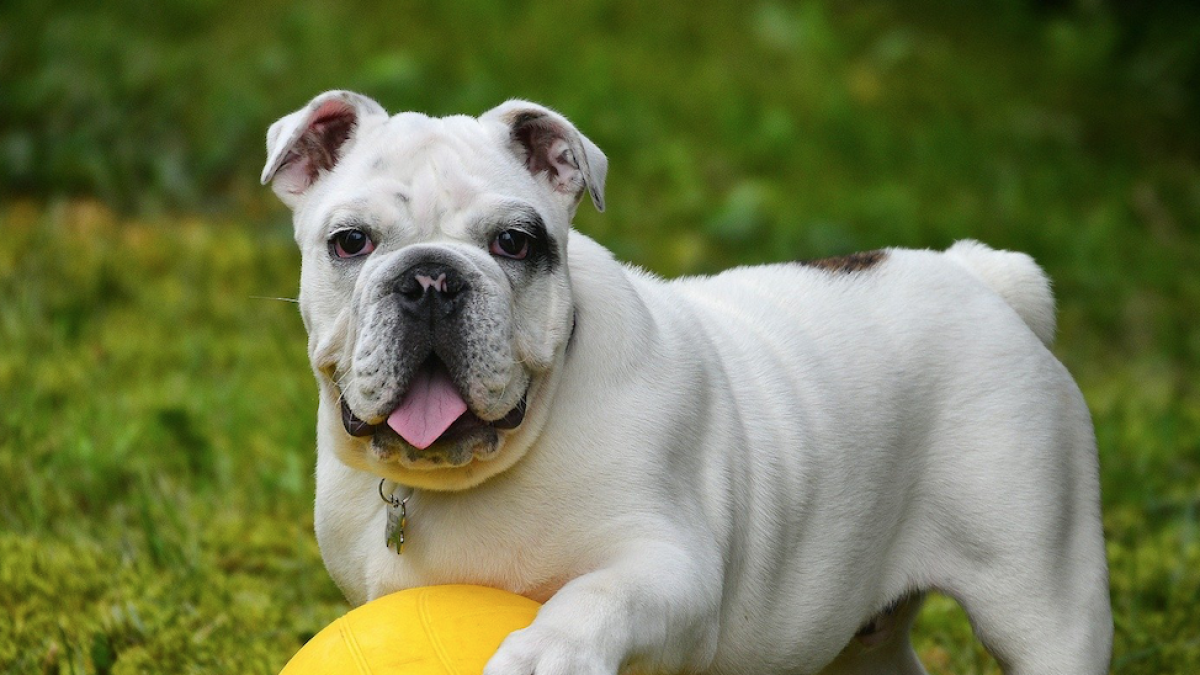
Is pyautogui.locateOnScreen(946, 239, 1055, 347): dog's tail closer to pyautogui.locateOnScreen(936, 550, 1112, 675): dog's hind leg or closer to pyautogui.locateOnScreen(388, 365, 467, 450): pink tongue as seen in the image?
pyautogui.locateOnScreen(936, 550, 1112, 675): dog's hind leg

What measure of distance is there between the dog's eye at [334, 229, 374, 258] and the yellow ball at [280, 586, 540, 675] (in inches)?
36.8

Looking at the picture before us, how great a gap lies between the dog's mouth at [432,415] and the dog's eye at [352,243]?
40 centimetres

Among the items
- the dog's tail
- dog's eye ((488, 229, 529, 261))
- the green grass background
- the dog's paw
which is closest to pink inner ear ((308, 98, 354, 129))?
dog's eye ((488, 229, 529, 261))

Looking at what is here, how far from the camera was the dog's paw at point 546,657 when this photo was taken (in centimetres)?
331

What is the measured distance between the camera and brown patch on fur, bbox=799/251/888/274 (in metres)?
5.02

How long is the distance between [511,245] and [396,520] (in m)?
0.83

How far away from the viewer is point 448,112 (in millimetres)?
11297

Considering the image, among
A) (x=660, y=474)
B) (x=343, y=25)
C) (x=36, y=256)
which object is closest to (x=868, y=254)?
(x=660, y=474)

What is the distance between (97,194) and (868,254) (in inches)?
273

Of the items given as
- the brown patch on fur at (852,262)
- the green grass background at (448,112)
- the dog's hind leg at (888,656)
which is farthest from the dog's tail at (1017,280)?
the green grass background at (448,112)

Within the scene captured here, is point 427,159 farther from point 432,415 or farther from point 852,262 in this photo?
point 852,262

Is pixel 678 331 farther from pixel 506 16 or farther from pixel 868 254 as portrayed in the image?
pixel 506 16

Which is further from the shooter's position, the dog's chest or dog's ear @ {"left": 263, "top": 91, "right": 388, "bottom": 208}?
dog's ear @ {"left": 263, "top": 91, "right": 388, "bottom": 208}

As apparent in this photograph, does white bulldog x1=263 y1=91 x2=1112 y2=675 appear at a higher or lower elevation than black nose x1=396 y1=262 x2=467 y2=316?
lower
